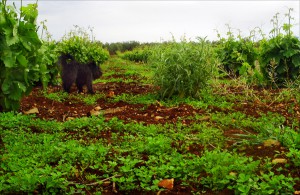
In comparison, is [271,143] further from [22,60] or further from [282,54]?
[282,54]

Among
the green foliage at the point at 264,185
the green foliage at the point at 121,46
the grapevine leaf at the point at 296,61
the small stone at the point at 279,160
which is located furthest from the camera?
the green foliage at the point at 121,46

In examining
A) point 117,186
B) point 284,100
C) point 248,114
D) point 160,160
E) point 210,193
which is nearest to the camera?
point 210,193

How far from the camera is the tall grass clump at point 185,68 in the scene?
8.38m

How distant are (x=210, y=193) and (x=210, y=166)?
0.32 metres

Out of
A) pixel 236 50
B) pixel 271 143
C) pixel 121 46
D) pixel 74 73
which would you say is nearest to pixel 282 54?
pixel 236 50

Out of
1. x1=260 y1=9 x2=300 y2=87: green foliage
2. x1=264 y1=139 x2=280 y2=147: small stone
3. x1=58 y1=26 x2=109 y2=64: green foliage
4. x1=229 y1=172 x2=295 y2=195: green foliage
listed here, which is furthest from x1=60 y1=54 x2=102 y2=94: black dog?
x1=229 y1=172 x2=295 y2=195: green foliage

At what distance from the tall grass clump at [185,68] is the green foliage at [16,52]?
3.69 m

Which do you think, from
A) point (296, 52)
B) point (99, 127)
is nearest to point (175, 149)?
point (99, 127)

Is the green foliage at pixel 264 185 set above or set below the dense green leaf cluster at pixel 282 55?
below

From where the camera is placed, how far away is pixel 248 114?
7051mm

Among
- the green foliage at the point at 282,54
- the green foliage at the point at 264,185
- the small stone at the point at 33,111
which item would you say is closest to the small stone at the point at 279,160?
the green foliage at the point at 264,185

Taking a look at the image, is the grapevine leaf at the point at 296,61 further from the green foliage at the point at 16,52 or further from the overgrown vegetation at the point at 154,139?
the green foliage at the point at 16,52

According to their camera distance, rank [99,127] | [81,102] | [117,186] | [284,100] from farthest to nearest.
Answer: [81,102] < [284,100] < [99,127] < [117,186]

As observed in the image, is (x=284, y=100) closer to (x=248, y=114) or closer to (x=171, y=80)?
(x=248, y=114)
